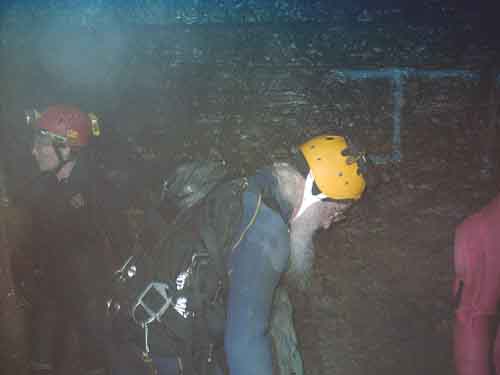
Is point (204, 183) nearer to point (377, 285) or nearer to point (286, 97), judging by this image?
point (286, 97)

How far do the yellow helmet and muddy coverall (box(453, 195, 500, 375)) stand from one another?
0.63 meters

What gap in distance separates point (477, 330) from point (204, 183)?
1.56m

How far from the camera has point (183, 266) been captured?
1.65 m

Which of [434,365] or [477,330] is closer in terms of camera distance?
[477,330]

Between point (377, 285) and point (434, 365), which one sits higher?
point (377, 285)

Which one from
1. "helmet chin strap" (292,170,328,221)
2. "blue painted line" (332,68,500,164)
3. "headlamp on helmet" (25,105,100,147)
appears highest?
"blue painted line" (332,68,500,164)

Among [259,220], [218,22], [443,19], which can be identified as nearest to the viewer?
[259,220]

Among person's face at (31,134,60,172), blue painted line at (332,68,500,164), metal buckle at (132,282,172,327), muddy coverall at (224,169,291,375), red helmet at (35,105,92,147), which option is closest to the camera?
muddy coverall at (224,169,291,375)

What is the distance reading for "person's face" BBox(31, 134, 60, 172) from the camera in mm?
3012

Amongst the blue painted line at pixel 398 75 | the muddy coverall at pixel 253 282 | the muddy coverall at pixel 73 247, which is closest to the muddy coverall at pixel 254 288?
the muddy coverall at pixel 253 282

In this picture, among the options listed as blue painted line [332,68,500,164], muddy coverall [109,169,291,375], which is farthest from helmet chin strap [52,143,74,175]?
blue painted line [332,68,500,164]

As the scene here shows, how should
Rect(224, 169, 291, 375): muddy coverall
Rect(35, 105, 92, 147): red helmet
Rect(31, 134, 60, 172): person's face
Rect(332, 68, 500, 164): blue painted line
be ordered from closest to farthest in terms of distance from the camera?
1. Rect(224, 169, 291, 375): muddy coverall
2. Rect(332, 68, 500, 164): blue painted line
3. Rect(35, 105, 92, 147): red helmet
4. Rect(31, 134, 60, 172): person's face

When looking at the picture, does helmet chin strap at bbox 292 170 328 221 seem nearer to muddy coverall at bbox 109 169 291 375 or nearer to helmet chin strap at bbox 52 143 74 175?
muddy coverall at bbox 109 169 291 375

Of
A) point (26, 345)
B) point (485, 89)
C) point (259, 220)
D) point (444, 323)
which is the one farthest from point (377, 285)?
point (26, 345)
